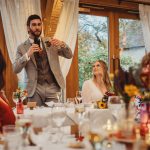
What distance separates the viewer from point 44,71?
4.21 meters

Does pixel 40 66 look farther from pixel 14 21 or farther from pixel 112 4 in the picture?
pixel 112 4

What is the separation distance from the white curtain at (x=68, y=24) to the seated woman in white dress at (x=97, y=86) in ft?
4.50

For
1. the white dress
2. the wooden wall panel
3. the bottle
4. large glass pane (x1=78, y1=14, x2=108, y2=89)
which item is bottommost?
the bottle

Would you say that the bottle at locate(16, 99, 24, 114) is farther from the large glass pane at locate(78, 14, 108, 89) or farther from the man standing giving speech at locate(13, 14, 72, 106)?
Result: the large glass pane at locate(78, 14, 108, 89)

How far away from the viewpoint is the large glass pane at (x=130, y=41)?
690 cm

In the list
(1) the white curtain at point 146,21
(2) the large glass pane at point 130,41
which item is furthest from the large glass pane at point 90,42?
(1) the white curtain at point 146,21

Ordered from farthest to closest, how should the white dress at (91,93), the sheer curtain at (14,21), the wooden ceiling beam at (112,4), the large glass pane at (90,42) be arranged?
the large glass pane at (90,42), the wooden ceiling beam at (112,4), the sheer curtain at (14,21), the white dress at (91,93)

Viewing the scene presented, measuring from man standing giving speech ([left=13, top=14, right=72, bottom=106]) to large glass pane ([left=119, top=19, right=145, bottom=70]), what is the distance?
9.26 ft

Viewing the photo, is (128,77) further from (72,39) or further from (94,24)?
(94,24)

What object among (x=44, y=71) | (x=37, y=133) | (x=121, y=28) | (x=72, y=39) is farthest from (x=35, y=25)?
(x=121, y=28)

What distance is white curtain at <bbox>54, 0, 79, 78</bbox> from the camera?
19.6 feet

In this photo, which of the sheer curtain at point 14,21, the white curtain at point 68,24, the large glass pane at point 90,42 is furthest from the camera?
the large glass pane at point 90,42

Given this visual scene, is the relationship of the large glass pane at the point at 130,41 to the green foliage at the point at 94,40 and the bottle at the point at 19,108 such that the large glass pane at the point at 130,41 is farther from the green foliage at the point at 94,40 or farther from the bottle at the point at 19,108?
the bottle at the point at 19,108

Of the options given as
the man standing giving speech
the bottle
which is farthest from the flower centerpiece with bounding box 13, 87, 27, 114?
the man standing giving speech
